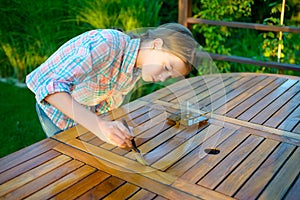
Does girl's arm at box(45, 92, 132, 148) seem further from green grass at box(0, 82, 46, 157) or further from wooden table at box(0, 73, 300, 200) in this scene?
green grass at box(0, 82, 46, 157)

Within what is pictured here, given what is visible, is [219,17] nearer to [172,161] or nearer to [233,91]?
[233,91]

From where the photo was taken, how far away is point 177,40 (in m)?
1.43

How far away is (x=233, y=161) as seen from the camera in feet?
4.58

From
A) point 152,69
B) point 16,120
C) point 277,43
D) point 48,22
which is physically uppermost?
point 152,69

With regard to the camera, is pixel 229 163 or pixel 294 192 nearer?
pixel 294 192

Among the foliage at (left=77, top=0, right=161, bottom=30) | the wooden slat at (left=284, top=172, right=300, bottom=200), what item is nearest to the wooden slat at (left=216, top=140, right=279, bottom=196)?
the wooden slat at (left=284, top=172, right=300, bottom=200)

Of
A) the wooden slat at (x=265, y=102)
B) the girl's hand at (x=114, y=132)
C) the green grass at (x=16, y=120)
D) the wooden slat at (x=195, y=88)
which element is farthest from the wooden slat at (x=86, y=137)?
the green grass at (x=16, y=120)

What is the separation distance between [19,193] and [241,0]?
2876 mm

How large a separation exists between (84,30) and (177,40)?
111 inches

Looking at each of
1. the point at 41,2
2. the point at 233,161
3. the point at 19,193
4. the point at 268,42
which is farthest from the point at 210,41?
the point at 19,193

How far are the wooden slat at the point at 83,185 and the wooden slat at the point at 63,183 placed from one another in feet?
0.06

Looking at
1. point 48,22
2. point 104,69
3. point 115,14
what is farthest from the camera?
point 48,22

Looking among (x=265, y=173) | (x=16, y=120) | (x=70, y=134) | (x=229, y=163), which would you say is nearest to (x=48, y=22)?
(x=16, y=120)

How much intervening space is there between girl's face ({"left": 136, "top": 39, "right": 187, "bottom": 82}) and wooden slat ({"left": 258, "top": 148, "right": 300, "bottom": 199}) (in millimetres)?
523
